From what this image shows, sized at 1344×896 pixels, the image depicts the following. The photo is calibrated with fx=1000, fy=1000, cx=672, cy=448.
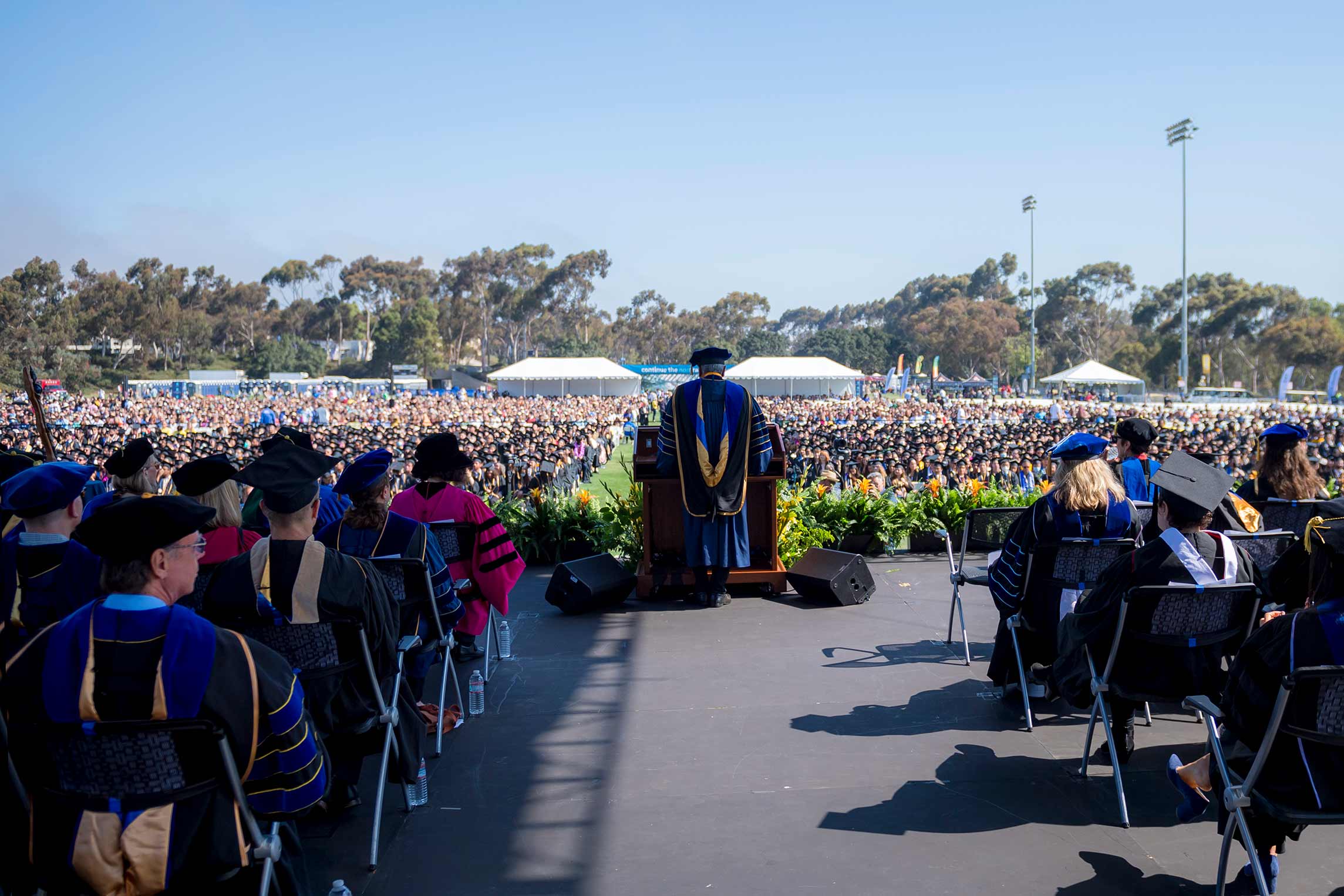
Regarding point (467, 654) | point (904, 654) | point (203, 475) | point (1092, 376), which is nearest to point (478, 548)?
point (467, 654)

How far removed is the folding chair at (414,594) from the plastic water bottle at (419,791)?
397 mm

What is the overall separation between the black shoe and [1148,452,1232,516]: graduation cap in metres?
4.02

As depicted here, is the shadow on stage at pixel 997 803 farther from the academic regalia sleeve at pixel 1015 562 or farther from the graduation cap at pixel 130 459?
the graduation cap at pixel 130 459

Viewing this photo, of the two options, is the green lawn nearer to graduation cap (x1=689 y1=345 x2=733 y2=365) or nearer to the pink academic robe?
graduation cap (x1=689 y1=345 x2=733 y2=365)

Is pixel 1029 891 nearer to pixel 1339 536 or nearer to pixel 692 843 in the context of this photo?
pixel 692 843

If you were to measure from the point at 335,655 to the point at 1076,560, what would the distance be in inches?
132

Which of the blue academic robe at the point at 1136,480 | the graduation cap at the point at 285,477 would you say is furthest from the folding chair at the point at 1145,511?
the graduation cap at the point at 285,477

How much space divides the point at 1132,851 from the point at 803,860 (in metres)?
1.17

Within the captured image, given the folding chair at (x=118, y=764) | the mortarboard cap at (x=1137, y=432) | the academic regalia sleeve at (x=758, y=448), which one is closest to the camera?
the folding chair at (x=118, y=764)

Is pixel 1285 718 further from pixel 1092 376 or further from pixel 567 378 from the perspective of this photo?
pixel 567 378

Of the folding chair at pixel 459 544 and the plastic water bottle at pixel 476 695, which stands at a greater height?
the folding chair at pixel 459 544

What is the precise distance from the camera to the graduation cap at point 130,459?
4.81 meters

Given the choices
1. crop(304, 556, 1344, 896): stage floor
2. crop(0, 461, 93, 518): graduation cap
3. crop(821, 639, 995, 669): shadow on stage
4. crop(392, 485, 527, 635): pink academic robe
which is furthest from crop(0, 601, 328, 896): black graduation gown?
crop(821, 639, 995, 669): shadow on stage

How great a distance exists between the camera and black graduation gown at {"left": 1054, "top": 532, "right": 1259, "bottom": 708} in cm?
380
